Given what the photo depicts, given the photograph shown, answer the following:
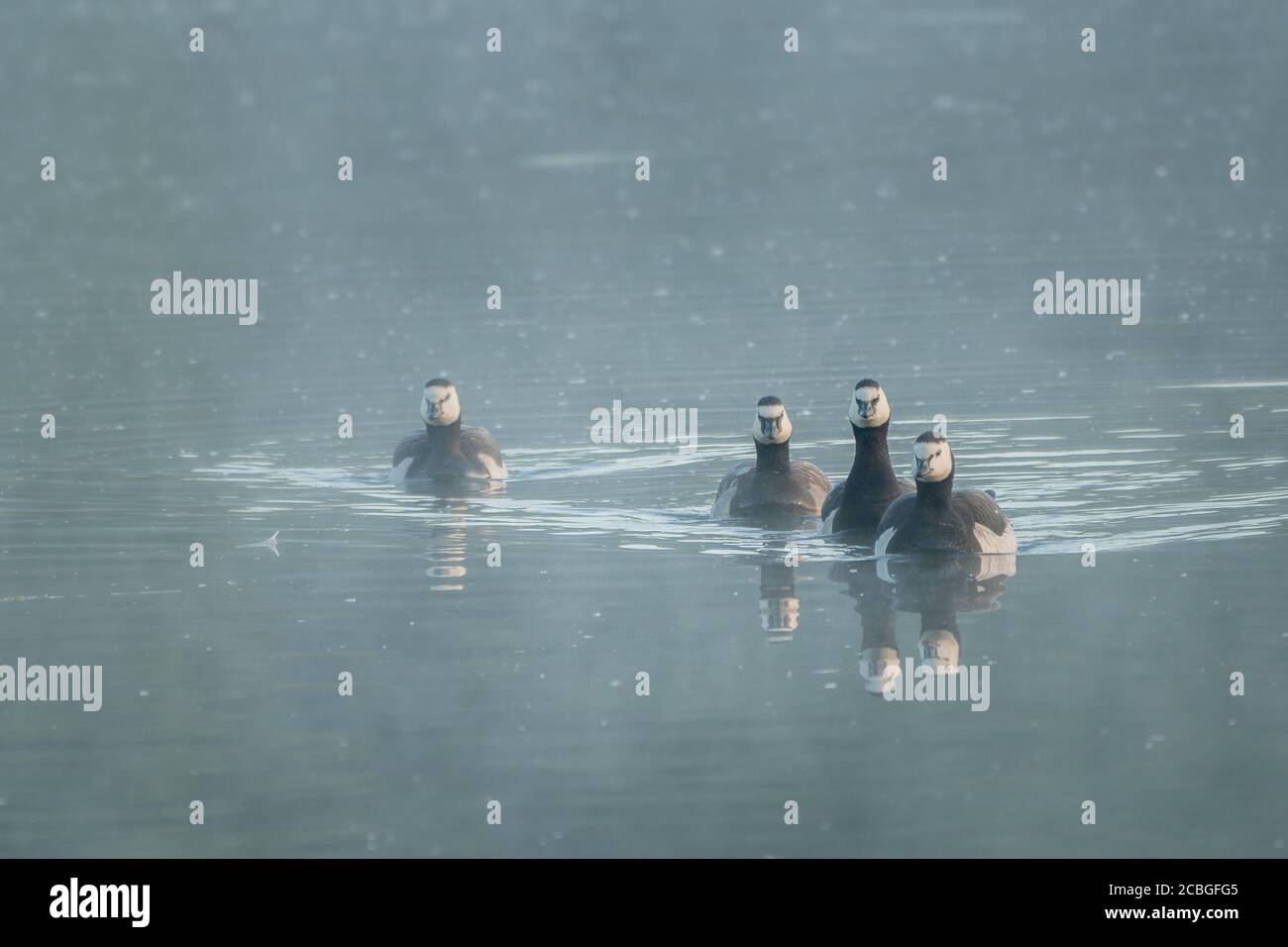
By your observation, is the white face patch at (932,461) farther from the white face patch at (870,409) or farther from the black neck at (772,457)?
the black neck at (772,457)

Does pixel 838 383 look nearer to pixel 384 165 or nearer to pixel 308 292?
pixel 308 292

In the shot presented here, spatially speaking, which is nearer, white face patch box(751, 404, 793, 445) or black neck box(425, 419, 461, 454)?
white face patch box(751, 404, 793, 445)

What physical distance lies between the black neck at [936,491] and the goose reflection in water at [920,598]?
462 millimetres

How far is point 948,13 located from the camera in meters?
85.1

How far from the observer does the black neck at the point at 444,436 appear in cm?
2337

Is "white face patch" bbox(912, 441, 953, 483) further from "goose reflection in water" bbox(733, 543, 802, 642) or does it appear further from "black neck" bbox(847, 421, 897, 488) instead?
"black neck" bbox(847, 421, 897, 488)

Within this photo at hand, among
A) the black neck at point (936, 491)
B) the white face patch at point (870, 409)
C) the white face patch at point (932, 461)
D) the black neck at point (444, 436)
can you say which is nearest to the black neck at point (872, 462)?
the white face patch at point (870, 409)

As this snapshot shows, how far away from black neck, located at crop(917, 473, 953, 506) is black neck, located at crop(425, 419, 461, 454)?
21.2 ft

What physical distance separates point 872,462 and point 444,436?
548 centimetres

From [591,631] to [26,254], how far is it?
30.1 m

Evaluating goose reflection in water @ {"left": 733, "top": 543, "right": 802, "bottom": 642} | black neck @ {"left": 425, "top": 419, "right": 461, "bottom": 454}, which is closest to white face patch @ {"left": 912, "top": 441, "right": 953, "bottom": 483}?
goose reflection in water @ {"left": 733, "top": 543, "right": 802, "bottom": 642}

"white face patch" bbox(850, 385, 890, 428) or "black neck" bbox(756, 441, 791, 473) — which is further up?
"white face patch" bbox(850, 385, 890, 428)

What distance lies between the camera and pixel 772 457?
20703mm

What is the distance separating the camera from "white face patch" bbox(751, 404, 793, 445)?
20484 millimetres
